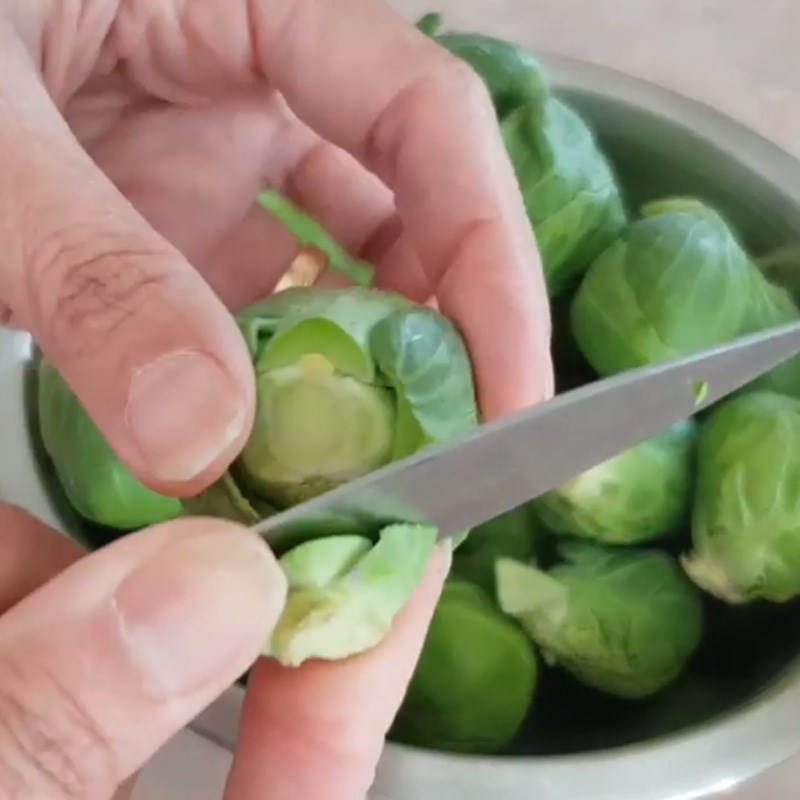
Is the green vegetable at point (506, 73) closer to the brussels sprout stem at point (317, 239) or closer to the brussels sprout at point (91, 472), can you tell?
the brussels sprout stem at point (317, 239)

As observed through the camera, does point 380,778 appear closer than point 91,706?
No

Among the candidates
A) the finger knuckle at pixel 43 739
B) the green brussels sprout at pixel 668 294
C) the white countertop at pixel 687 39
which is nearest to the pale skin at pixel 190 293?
the finger knuckle at pixel 43 739

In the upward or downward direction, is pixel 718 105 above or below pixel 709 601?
above

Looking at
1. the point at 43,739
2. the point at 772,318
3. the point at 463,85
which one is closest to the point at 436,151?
the point at 463,85

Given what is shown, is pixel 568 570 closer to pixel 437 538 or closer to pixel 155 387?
pixel 437 538

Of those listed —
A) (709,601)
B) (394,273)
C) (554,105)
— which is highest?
(554,105)

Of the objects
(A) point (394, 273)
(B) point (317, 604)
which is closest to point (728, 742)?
(B) point (317, 604)

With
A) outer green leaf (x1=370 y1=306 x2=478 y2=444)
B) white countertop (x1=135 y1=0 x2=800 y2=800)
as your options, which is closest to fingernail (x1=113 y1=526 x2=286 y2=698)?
outer green leaf (x1=370 y1=306 x2=478 y2=444)
